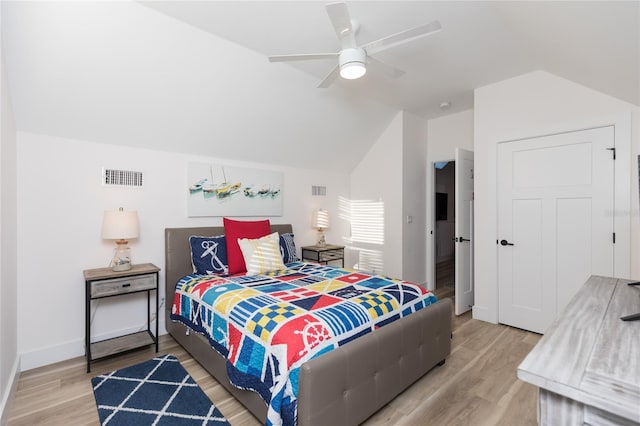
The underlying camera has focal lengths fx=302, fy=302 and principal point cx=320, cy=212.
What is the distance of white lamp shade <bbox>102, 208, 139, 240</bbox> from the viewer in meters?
2.55

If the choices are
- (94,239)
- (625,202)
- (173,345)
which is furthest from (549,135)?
(94,239)

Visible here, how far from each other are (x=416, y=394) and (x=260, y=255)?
178 centimetres

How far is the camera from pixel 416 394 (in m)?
2.13

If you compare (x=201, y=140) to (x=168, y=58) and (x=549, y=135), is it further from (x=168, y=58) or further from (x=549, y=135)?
(x=549, y=135)

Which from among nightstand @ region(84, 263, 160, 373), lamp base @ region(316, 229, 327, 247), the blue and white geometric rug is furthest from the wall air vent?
the blue and white geometric rug

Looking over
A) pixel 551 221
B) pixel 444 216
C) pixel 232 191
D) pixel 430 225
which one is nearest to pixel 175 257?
pixel 232 191

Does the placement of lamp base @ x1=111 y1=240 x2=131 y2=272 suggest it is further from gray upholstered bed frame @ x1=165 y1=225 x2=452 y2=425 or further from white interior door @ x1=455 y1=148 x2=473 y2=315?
white interior door @ x1=455 y1=148 x2=473 y2=315

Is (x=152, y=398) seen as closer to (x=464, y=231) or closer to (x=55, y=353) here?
(x=55, y=353)

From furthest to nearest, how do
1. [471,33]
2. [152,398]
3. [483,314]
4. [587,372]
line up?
[483,314] → [471,33] → [152,398] → [587,372]

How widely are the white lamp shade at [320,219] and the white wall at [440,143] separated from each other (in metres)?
1.71

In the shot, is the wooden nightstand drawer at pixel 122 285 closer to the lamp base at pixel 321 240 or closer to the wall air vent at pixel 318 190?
the lamp base at pixel 321 240

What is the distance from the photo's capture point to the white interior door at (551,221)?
2.81 meters

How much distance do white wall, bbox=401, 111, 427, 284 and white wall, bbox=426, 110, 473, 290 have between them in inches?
3.0

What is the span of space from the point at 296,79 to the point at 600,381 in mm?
3185
